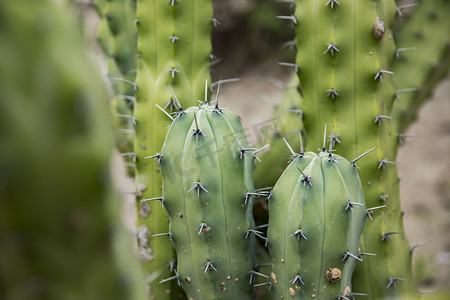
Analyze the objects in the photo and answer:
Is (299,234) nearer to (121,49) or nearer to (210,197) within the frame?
(210,197)

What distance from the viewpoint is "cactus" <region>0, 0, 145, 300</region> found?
66 cm

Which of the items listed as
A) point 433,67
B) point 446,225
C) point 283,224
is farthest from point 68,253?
point 446,225

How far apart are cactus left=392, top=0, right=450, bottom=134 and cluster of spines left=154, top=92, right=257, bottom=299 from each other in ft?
5.33

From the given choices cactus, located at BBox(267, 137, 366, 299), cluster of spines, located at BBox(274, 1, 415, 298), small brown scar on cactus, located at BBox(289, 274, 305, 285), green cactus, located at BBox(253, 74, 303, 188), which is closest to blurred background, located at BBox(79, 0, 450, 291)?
green cactus, located at BBox(253, 74, 303, 188)

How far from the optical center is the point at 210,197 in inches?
60.8

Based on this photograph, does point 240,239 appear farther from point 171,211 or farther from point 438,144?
point 438,144

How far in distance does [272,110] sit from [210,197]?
11.5ft

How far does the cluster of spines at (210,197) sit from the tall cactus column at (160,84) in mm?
394

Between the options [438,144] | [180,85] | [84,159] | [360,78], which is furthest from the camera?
[438,144]

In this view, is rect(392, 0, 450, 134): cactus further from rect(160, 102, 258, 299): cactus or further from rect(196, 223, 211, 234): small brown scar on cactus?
rect(196, 223, 211, 234): small brown scar on cactus

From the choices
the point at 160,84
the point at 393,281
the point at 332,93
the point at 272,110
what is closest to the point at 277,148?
the point at 332,93

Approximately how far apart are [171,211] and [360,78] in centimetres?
86

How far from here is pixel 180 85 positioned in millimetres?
2064

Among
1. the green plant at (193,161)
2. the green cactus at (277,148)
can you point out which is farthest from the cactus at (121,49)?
the green cactus at (277,148)
